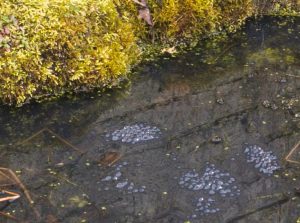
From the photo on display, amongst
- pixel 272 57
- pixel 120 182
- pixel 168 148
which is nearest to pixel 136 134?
pixel 168 148

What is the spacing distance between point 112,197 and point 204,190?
67 centimetres

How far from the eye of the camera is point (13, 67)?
4.46m

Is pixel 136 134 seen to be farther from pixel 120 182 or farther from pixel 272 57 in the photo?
pixel 272 57

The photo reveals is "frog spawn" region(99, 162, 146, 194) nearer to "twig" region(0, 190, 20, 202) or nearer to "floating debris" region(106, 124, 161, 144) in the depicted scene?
"floating debris" region(106, 124, 161, 144)

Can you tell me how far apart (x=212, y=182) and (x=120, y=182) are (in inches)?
26.9

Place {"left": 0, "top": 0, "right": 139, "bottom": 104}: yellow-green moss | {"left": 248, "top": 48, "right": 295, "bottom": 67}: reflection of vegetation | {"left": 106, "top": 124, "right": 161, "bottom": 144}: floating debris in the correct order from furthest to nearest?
{"left": 248, "top": 48, "right": 295, "bottom": 67}: reflection of vegetation → {"left": 0, "top": 0, "right": 139, "bottom": 104}: yellow-green moss → {"left": 106, "top": 124, "right": 161, "bottom": 144}: floating debris

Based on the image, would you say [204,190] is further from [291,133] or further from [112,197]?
[291,133]

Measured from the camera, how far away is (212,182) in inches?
143

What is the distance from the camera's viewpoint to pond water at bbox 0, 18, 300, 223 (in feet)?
11.2

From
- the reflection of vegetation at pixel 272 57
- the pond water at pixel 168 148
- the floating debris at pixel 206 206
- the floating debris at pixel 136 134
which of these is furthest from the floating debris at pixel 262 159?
the reflection of vegetation at pixel 272 57

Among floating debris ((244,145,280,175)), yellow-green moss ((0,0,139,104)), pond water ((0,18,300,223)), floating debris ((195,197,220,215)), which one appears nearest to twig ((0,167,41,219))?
pond water ((0,18,300,223))

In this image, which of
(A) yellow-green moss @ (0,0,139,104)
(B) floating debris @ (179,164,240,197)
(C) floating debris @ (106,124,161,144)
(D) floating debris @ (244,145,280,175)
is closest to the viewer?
(B) floating debris @ (179,164,240,197)

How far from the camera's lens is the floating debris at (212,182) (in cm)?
354

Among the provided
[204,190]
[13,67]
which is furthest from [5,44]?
[204,190]
